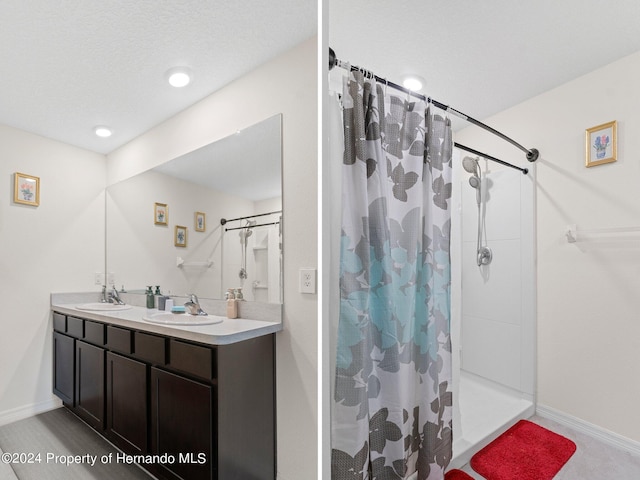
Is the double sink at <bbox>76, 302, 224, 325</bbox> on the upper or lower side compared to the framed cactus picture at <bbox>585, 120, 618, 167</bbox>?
lower

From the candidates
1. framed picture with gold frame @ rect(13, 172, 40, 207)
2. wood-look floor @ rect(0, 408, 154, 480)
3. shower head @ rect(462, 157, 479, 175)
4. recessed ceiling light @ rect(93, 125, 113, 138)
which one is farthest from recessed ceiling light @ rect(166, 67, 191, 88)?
shower head @ rect(462, 157, 479, 175)

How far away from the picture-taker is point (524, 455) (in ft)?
4.77

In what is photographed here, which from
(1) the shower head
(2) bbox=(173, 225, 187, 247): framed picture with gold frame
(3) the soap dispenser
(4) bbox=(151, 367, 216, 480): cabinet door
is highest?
(1) the shower head

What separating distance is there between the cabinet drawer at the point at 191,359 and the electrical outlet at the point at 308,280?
0.39 meters

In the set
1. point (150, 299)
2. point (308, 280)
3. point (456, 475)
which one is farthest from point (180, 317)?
point (456, 475)

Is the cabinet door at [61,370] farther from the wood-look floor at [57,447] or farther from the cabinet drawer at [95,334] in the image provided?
the cabinet drawer at [95,334]

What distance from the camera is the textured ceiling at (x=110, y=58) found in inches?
18.4

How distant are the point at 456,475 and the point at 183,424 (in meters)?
1.12

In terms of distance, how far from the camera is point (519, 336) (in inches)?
79.5

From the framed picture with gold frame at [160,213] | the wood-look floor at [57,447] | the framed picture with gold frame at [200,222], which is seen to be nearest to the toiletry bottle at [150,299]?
the framed picture with gold frame at [160,213]

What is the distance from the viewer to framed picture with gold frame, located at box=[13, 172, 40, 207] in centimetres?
48

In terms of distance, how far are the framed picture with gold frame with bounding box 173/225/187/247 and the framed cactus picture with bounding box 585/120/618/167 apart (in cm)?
186

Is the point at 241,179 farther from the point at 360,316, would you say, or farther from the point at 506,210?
the point at 506,210

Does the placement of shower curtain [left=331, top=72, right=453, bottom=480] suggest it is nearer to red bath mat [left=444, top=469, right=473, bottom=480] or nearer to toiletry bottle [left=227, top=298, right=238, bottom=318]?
red bath mat [left=444, top=469, right=473, bottom=480]
